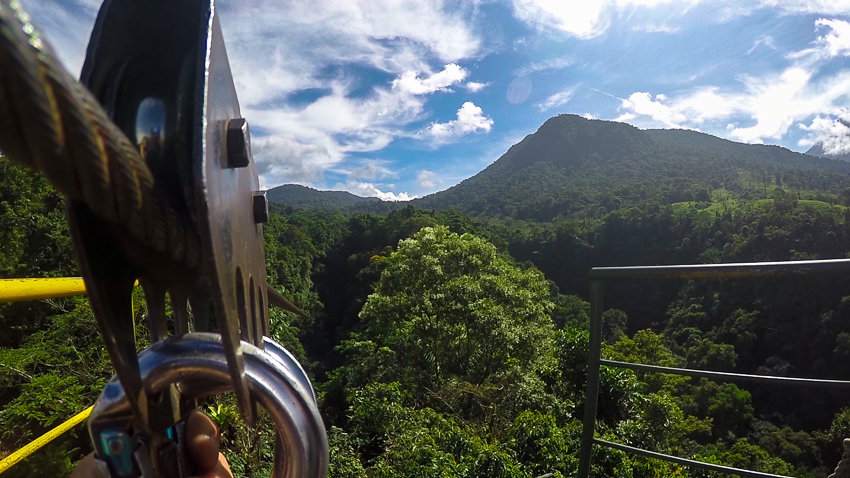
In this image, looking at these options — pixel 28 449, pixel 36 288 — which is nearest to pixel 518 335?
pixel 28 449

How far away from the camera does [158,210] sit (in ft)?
1.14

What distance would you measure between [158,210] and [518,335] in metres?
15.0

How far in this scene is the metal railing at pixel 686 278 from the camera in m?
1.49

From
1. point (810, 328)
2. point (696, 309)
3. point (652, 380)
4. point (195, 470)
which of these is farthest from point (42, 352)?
point (696, 309)

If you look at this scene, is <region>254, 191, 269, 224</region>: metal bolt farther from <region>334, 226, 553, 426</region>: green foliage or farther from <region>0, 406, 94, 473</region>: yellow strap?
<region>334, 226, 553, 426</region>: green foliage

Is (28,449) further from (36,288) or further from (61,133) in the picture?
(61,133)

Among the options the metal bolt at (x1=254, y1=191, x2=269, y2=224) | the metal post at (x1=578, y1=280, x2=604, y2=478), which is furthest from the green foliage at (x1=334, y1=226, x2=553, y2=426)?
the metal bolt at (x1=254, y1=191, x2=269, y2=224)

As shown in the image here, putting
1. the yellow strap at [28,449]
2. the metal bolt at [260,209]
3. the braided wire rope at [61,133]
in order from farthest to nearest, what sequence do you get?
the yellow strap at [28,449], the metal bolt at [260,209], the braided wire rope at [61,133]

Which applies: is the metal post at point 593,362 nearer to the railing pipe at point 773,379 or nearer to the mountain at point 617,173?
the railing pipe at point 773,379

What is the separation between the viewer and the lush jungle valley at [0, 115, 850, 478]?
20.3 feet

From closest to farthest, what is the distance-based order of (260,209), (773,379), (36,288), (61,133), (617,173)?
1. (61,133)
2. (260,209)
3. (36,288)
4. (773,379)
5. (617,173)

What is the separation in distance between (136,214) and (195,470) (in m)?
0.32

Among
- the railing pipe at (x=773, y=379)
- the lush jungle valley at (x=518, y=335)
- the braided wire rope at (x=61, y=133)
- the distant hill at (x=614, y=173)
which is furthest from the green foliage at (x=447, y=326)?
the distant hill at (x=614, y=173)

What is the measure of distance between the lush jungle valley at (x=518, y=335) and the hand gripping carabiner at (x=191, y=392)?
1935 mm
